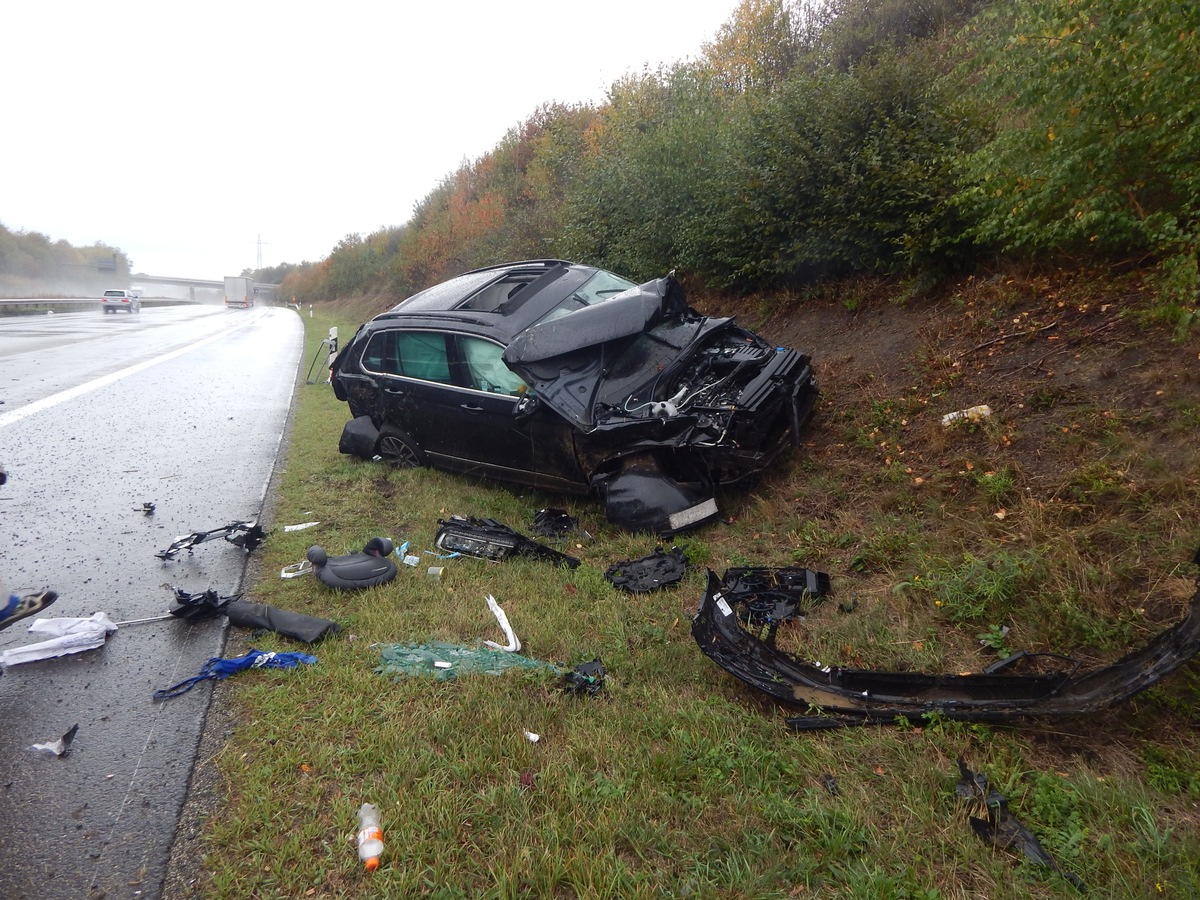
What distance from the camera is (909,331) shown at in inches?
266

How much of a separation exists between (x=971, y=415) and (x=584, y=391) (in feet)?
9.18

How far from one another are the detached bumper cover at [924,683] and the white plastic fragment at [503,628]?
3.23 feet

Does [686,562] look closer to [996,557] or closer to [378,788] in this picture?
[996,557]

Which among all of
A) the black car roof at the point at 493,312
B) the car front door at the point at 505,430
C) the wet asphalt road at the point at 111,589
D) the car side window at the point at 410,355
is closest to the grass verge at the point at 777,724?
the wet asphalt road at the point at 111,589

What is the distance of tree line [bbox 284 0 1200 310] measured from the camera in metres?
4.45

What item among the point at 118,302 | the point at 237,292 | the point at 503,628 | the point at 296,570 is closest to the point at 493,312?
the point at 296,570

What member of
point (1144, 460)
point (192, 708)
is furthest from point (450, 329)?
point (1144, 460)

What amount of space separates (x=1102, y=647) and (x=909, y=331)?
173 inches

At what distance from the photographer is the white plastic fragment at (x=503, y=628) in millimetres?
3662

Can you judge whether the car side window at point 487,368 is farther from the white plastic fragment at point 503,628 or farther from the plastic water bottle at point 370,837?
the plastic water bottle at point 370,837

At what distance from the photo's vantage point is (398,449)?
6.89 metres

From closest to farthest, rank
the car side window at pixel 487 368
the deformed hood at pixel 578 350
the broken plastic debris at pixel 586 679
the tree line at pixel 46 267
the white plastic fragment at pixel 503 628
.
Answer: the broken plastic debris at pixel 586 679
the white plastic fragment at pixel 503 628
the deformed hood at pixel 578 350
the car side window at pixel 487 368
the tree line at pixel 46 267

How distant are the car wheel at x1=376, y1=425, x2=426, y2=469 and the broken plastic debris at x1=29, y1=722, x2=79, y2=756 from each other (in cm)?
390

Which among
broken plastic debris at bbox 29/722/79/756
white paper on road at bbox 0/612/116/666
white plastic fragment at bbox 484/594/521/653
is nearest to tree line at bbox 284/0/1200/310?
white plastic fragment at bbox 484/594/521/653
